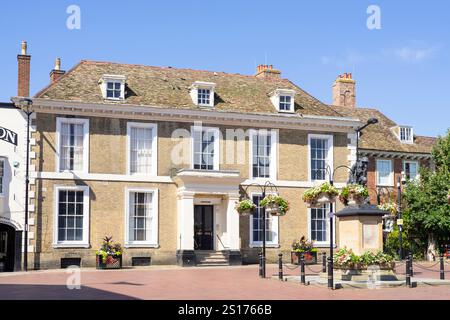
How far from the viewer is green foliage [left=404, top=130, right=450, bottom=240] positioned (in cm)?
3897

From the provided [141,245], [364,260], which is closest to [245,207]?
[141,245]

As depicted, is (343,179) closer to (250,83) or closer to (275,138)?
(275,138)

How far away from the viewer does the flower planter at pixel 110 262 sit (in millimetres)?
31094

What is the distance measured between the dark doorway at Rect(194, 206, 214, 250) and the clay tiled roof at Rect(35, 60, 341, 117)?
17.5 ft

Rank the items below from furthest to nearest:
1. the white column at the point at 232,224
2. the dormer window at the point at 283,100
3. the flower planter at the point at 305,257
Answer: the dormer window at the point at 283,100 → the flower planter at the point at 305,257 → the white column at the point at 232,224

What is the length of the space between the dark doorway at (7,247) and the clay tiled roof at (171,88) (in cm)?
644

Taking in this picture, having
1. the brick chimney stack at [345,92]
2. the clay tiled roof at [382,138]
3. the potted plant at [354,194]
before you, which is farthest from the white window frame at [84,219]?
the brick chimney stack at [345,92]

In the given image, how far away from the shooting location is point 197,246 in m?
34.7

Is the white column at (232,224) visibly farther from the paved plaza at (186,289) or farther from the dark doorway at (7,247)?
the dark doorway at (7,247)

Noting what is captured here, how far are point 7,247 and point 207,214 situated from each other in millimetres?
9984
